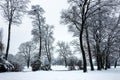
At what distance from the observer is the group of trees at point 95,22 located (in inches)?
677

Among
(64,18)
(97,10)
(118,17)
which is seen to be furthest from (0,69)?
(118,17)

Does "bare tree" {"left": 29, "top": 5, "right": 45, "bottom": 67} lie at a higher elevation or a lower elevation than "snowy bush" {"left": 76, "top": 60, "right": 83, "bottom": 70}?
higher

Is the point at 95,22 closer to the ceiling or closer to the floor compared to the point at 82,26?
closer to the ceiling

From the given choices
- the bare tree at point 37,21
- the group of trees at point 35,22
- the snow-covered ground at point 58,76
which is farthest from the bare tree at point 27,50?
the snow-covered ground at point 58,76

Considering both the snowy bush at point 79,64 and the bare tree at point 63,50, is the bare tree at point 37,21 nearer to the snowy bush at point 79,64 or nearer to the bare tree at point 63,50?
the snowy bush at point 79,64

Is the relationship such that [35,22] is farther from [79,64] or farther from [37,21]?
[79,64]

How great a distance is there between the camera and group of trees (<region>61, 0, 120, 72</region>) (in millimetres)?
17188

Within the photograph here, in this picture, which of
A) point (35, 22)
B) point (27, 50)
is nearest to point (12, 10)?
point (35, 22)

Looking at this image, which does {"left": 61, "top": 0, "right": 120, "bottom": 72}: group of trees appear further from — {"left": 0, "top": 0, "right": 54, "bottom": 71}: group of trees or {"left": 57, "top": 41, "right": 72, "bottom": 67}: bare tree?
{"left": 57, "top": 41, "right": 72, "bottom": 67}: bare tree

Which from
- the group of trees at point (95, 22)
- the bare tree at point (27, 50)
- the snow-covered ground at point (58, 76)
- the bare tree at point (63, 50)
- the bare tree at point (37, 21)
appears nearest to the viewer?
the snow-covered ground at point (58, 76)

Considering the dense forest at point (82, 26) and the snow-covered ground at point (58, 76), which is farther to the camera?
the dense forest at point (82, 26)

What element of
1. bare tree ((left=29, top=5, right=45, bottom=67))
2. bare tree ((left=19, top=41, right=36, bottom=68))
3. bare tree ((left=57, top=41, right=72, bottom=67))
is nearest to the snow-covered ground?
bare tree ((left=29, top=5, right=45, bottom=67))

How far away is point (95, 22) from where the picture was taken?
22.5m

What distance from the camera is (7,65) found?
1850cm
